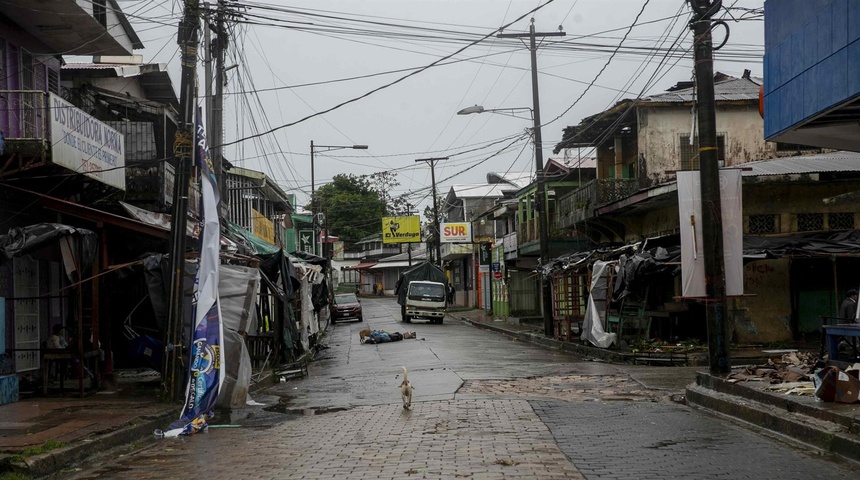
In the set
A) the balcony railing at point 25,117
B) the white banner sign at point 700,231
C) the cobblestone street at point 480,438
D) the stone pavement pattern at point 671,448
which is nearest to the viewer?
the stone pavement pattern at point 671,448

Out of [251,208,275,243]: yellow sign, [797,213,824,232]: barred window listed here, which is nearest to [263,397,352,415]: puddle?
[797,213,824,232]: barred window

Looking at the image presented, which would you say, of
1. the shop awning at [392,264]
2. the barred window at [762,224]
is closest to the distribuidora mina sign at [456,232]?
the shop awning at [392,264]

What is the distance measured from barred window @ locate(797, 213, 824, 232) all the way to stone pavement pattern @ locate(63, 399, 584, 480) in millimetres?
14320

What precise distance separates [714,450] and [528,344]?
22243 millimetres

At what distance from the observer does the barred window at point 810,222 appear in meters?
24.2

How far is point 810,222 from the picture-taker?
79.5 feet

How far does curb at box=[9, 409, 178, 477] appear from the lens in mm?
8758

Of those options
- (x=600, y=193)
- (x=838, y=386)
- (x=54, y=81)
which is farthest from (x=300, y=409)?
(x=600, y=193)

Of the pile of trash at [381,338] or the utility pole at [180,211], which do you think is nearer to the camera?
the utility pole at [180,211]

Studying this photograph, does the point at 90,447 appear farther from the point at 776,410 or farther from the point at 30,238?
the point at 776,410

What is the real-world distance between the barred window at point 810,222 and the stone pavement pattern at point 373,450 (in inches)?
564

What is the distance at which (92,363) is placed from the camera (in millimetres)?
16719

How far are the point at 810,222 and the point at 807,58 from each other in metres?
13.5

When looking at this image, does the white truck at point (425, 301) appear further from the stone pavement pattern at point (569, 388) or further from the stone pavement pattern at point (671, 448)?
the stone pavement pattern at point (671, 448)
